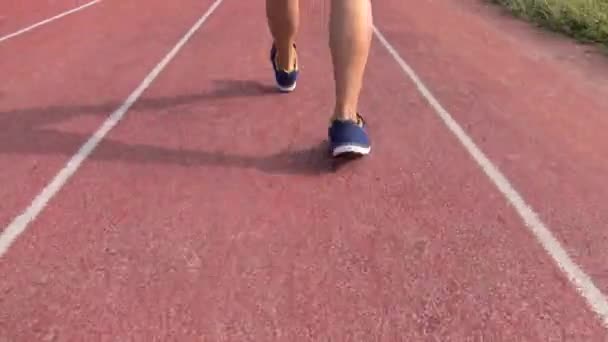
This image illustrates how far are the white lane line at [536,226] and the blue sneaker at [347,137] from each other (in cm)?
73

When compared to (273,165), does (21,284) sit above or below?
above

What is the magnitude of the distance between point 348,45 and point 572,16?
6.49m

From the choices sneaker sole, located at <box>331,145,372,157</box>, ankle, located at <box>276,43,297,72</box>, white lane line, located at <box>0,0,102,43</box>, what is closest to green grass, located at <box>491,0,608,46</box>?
ankle, located at <box>276,43,297,72</box>

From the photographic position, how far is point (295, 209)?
10.2 feet

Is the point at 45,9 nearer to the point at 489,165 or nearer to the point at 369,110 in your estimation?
the point at 369,110

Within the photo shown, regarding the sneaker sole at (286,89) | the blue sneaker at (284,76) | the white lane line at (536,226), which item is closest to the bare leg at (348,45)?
the white lane line at (536,226)

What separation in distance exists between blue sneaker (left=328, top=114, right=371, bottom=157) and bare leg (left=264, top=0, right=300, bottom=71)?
1.29 metres

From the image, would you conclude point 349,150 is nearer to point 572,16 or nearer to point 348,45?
point 348,45

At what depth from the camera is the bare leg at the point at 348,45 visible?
11.0 ft

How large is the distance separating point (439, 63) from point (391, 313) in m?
4.45

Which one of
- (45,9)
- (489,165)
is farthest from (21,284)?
(45,9)

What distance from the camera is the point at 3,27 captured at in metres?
8.51

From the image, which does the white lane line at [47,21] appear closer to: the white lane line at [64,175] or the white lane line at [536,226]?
the white lane line at [64,175]

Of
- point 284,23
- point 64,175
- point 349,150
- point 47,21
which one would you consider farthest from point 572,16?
point 64,175
